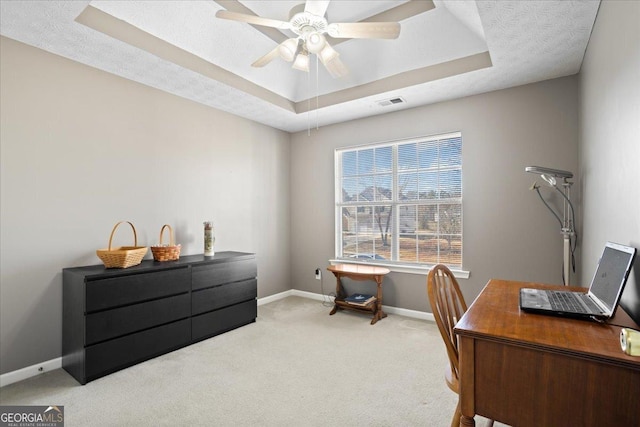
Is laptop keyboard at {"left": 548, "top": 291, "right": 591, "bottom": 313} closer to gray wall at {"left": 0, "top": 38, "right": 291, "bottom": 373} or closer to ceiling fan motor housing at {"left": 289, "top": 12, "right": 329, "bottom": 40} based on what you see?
ceiling fan motor housing at {"left": 289, "top": 12, "right": 329, "bottom": 40}

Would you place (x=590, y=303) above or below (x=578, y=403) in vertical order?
above

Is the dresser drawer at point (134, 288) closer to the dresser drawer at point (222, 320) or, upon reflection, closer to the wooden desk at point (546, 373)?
the dresser drawer at point (222, 320)

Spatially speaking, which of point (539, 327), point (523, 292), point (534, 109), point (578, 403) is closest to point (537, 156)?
point (534, 109)

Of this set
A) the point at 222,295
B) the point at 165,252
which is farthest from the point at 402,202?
the point at 165,252

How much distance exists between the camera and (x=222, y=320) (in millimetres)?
3285

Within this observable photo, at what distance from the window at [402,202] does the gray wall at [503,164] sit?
148 millimetres

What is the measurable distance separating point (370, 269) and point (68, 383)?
2992 millimetres

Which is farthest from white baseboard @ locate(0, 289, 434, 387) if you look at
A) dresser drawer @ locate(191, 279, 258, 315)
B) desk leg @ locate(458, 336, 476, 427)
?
desk leg @ locate(458, 336, 476, 427)

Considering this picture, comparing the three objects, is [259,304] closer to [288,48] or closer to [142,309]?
[142,309]

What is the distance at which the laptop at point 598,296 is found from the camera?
3.93 feet

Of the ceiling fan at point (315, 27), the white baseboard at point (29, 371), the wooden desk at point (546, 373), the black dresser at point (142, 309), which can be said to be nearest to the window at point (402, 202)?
the black dresser at point (142, 309)

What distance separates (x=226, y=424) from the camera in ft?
6.11

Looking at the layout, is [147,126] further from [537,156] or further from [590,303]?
[537,156]

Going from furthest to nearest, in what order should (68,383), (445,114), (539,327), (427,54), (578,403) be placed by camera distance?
(445,114)
(427,54)
(68,383)
(539,327)
(578,403)
